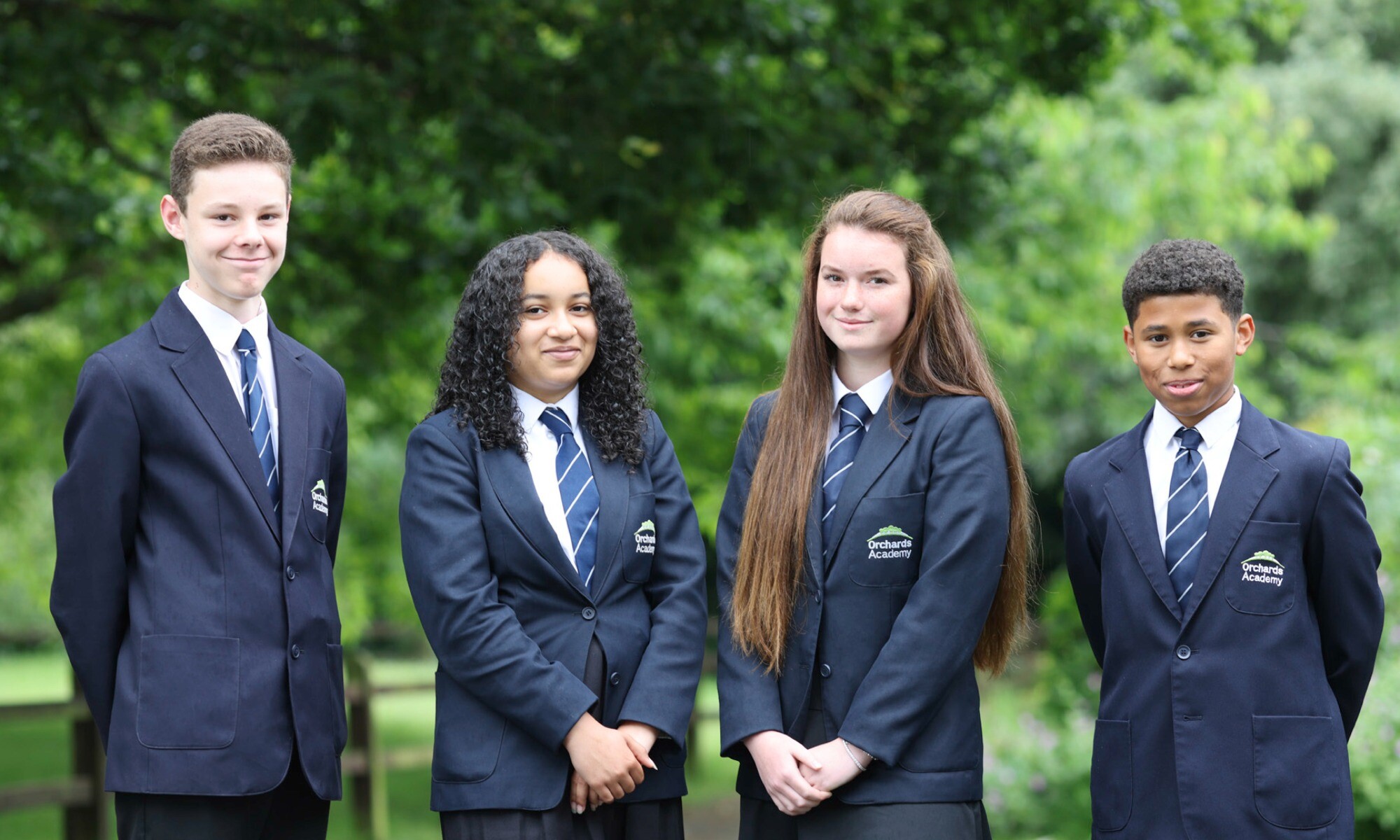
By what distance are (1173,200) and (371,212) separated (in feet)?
25.9

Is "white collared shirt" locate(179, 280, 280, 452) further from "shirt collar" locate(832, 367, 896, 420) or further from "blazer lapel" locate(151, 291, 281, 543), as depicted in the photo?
"shirt collar" locate(832, 367, 896, 420)

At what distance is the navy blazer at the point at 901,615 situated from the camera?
3.15 metres

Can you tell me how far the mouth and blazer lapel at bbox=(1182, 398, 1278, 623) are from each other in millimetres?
157

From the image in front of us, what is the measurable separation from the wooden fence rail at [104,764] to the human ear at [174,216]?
2479mm

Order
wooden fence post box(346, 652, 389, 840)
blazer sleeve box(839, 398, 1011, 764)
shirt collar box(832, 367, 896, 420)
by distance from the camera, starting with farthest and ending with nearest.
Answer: wooden fence post box(346, 652, 389, 840) < shirt collar box(832, 367, 896, 420) < blazer sleeve box(839, 398, 1011, 764)

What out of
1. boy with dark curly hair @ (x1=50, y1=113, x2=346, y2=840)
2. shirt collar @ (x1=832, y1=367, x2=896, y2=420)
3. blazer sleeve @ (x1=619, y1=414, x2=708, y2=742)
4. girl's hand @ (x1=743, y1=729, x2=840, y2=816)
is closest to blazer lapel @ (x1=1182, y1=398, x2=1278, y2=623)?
shirt collar @ (x1=832, y1=367, x2=896, y2=420)

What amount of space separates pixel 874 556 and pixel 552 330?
0.94 meters

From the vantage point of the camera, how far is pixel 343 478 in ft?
12.0

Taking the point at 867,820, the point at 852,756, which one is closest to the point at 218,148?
the point at 852,756

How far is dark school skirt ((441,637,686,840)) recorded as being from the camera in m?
3.17

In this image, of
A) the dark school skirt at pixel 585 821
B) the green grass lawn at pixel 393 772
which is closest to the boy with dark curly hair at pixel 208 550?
the dark school skirt at pixel 585 821

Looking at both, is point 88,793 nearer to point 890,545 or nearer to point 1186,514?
point 890,545

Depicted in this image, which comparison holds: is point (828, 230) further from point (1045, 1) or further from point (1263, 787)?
point (1045, 1)

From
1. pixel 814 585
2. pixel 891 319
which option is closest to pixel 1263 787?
pixel 814 585
